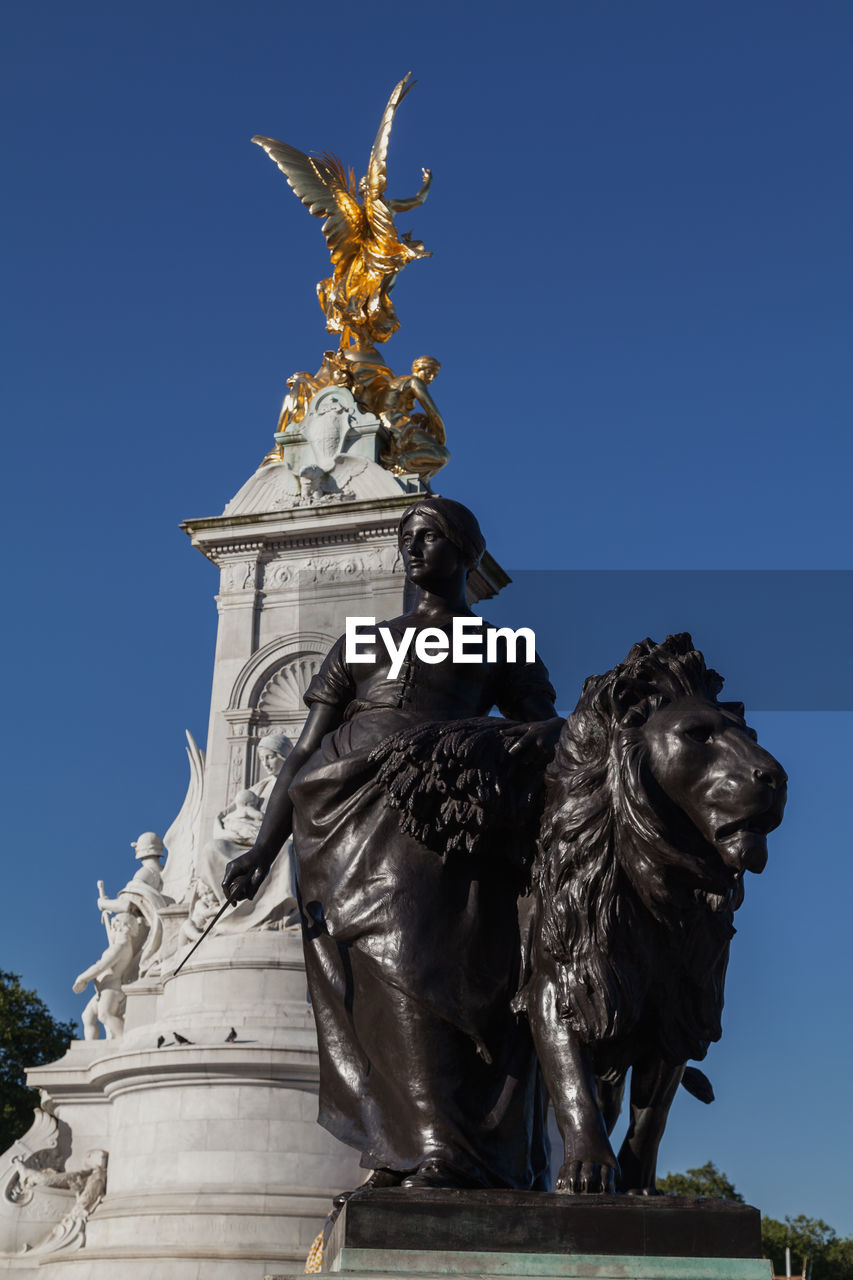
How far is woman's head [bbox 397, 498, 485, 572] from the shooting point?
17.7ft

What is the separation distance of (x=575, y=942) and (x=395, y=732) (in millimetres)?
1052

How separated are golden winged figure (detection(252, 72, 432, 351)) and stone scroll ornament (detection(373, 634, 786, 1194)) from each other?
17695 millimetres

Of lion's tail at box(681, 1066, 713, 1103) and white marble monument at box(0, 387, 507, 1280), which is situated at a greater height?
white marble monument at box(0, 387, 507, 1280)

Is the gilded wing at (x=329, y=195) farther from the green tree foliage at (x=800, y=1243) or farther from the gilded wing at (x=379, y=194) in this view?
the green tree foliage at (x=800, y=1243)

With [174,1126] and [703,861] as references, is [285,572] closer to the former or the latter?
[174,1126]

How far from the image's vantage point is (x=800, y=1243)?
2212 inches

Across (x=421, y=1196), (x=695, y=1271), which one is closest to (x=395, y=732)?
(x=421, y=1196)

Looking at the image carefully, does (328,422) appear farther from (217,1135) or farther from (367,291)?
(217,1135)

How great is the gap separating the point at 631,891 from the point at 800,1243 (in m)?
57.8

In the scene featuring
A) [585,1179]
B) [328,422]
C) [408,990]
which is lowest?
[585,1179]

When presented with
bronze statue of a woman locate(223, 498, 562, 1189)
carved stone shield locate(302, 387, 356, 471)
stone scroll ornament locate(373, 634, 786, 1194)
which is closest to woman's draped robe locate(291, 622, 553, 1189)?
bronze statue of a woman locate(223, 498, 562, 1189)

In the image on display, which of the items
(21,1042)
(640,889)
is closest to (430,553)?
(640,889)

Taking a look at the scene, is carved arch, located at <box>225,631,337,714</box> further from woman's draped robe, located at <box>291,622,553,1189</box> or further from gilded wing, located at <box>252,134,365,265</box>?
woman's draped robe, located at <box>291,622,553,1189</box>

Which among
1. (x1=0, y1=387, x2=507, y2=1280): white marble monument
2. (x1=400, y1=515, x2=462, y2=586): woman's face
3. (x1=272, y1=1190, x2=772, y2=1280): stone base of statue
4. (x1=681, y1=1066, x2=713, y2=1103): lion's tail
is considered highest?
(x1=0, y1=387, x2=507, y2=1280): white marble monument
